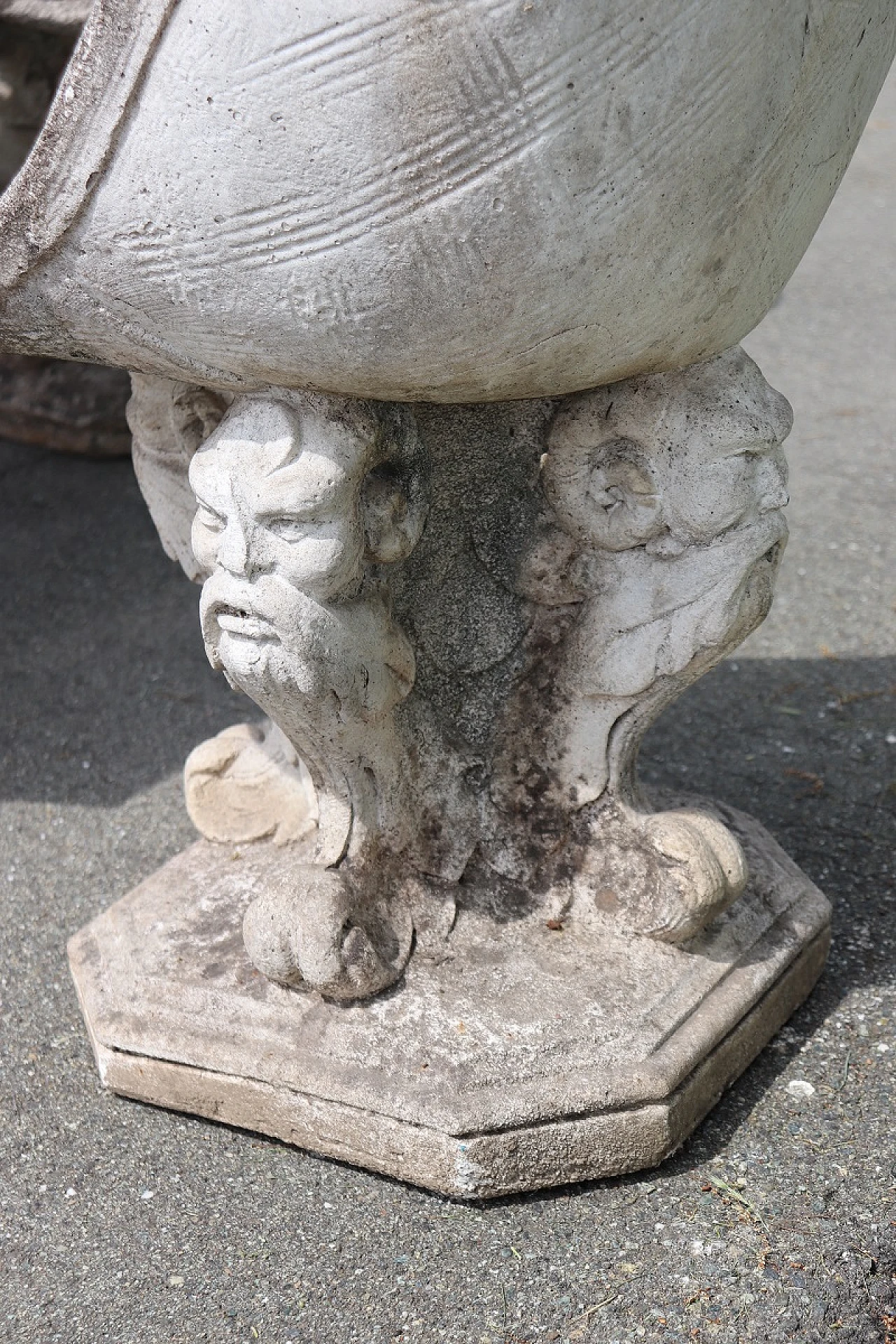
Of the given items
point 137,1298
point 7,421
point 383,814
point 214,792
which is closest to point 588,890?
point 383,814

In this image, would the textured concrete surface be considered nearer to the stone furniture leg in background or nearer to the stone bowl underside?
the stone furniture leg in background

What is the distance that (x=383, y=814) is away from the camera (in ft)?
6.10

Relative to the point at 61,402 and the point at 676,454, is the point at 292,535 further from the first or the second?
the point at 61,402

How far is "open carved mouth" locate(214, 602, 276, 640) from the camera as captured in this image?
1.58m

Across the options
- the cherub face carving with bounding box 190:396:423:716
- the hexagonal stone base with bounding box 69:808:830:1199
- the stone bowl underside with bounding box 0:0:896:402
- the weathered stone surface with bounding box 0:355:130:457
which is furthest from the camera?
the weathered stone surface with bounding box 0:355:130:457

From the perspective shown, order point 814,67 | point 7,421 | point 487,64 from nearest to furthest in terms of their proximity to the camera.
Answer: point 487,64 < point 814,67 < point 7,421

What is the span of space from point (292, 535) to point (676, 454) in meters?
0.45

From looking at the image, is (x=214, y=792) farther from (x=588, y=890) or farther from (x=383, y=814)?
(x=588, y=890)

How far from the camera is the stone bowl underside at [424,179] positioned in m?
1.26

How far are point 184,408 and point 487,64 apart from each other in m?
0.70

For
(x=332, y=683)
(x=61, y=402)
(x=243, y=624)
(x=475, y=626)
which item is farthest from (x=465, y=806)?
(x=61, y=402)

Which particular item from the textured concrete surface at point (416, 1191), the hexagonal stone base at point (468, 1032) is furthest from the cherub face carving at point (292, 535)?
the textured concrete surface at point (416, 1191)

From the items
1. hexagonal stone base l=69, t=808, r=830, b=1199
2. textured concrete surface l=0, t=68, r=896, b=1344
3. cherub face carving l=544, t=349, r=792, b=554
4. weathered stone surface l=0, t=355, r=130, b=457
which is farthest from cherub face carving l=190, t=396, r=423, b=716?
weathered stone surface l=0, t=355, r=130, b=457

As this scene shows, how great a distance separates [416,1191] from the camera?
1.69m
